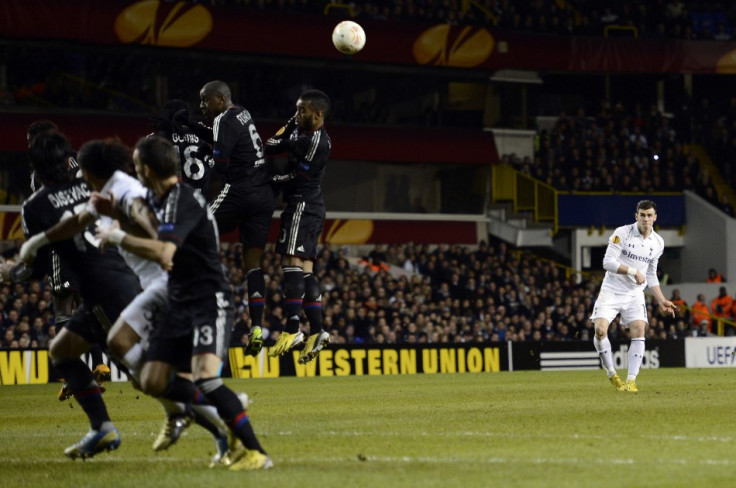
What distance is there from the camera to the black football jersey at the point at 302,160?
13578mm

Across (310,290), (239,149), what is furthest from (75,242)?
(310,290)

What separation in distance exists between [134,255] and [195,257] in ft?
1.70

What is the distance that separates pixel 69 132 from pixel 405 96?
1091 cm

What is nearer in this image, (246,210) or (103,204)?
(103,204)

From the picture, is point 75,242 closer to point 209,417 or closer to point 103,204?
point 103,204

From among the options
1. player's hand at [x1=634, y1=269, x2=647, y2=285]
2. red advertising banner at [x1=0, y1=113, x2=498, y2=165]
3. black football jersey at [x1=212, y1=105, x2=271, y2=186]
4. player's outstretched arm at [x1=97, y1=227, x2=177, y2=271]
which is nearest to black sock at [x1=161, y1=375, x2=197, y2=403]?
player's outstretched arm at [x1=97, y1=227, x2=177, y2=271]

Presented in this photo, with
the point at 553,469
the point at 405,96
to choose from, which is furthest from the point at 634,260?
the point at 405,96

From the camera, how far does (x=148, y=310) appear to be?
838cm

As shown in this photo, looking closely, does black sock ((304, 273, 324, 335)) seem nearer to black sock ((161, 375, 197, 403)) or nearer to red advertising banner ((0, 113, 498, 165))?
black sock ((161, 375, 197, 403))

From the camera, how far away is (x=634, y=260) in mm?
16281

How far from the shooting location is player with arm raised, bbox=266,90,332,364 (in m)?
13.6

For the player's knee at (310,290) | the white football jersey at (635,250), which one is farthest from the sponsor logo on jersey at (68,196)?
the white football jersey at (635,250)

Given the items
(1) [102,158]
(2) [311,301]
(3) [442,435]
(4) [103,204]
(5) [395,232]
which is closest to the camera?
(4) [103,204]

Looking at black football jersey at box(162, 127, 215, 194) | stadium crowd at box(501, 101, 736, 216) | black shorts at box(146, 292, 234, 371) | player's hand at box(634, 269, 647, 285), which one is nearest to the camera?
black shorts at box(146, 292, 234, 371)
